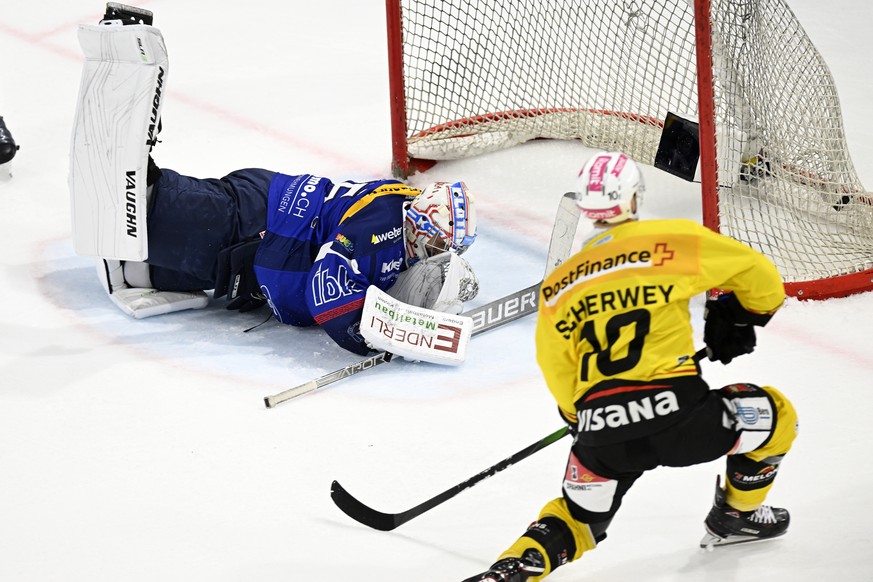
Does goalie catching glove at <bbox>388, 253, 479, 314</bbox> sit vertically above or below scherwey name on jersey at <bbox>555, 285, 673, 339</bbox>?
below

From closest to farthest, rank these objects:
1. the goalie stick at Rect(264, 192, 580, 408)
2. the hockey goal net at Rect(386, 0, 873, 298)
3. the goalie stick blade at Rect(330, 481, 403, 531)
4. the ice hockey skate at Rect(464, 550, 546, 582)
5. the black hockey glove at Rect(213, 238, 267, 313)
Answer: the ice hockey skate at Rect(464, 550, 546, 582)
the goalie stick blade at Rect(330, 481, 403, 531)
the goalie stick at Rect(264, 192, 580, 408)
the black hockey glove at Rect(213, 238, 267, 313)
the hockey goal net at Rect(386, 0, 873, 298)

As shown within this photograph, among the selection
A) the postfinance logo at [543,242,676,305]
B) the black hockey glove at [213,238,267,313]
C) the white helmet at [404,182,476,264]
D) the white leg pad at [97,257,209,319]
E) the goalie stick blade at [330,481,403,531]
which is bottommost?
the goalie stick blade at [330,481,403,531]

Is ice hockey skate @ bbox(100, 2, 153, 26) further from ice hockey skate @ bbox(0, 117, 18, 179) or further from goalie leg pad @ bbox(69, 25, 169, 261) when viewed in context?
ice hockey skate @ bbox(0, 117, 18, 179)

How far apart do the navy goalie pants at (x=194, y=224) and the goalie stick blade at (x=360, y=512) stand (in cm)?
115

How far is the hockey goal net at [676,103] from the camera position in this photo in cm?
358

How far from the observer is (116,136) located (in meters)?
3.43

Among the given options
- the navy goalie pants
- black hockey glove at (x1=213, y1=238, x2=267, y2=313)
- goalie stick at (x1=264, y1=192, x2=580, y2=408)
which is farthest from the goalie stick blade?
the navy goalie pants

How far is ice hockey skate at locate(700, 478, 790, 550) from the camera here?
7.91 ft

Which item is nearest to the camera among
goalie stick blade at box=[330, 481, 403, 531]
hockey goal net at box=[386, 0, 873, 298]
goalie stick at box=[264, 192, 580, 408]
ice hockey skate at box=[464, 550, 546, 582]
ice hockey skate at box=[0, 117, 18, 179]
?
ice hockey skate at box=[464, 550, 546, 582]

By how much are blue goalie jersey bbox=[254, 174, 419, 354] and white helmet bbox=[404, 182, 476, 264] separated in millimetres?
52

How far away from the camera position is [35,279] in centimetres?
390

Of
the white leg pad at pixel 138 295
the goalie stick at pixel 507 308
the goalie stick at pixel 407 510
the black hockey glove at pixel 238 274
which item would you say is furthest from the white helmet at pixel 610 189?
the white leg pad at pixel 138 295

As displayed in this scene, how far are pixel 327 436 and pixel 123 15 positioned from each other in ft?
4.58

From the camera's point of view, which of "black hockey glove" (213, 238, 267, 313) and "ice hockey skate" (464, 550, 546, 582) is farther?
"black hockey glove" (213, 238, 267, 313)
